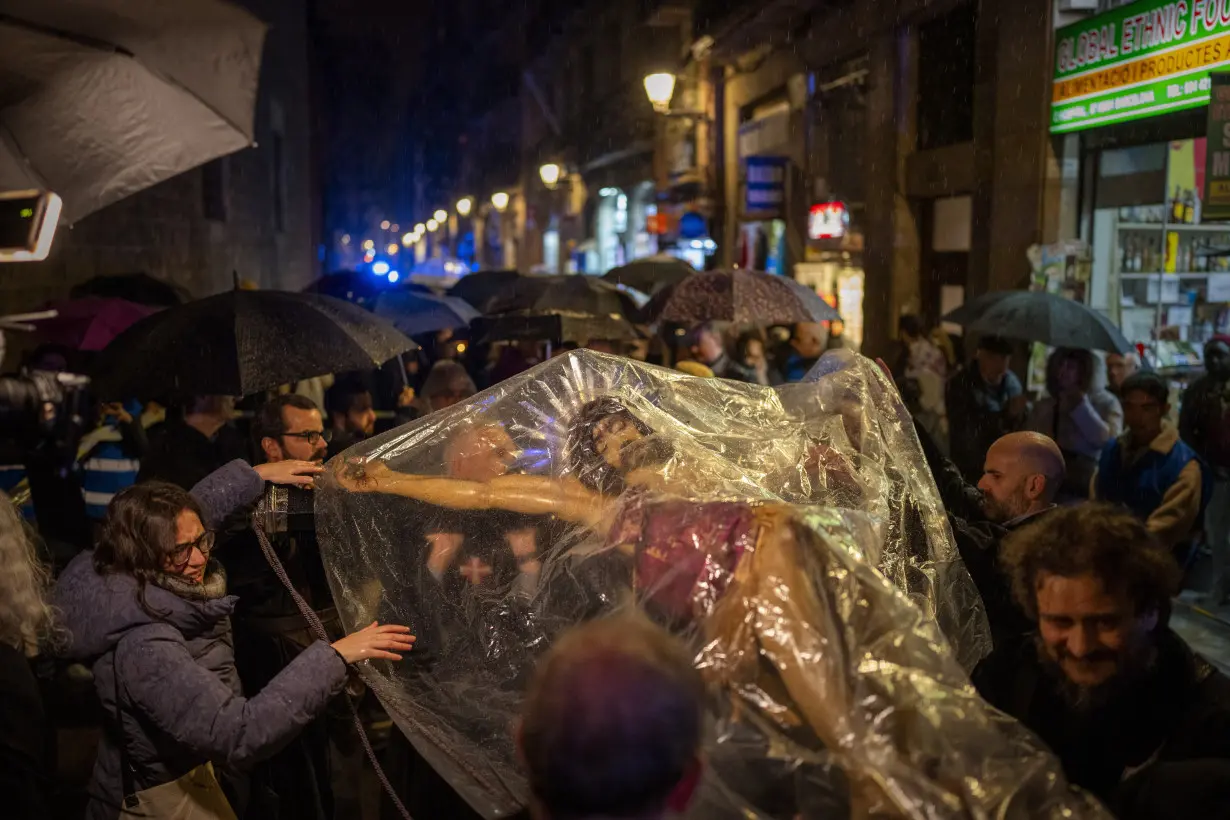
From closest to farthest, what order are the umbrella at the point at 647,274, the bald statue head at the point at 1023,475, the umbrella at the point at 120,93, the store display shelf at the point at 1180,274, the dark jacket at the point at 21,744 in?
the dark jacket at the point at 21,744, the bald statue head at the point at 1023,475, the umbrella at the point at 120,93, the store display shelf at the point at 1180,274, the umbrella at the point at 647,274

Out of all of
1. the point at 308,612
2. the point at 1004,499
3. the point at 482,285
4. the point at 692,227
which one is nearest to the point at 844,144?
the point at 692,227

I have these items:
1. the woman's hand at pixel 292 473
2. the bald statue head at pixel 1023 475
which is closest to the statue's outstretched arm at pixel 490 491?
the woman's hand at pixel 292 473

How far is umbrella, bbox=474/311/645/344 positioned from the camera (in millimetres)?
9539

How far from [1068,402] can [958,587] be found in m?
4.64

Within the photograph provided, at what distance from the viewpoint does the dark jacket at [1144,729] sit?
2.13 meters

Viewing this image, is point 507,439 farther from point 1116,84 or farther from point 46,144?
point 1116,84

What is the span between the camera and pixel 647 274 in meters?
12.7

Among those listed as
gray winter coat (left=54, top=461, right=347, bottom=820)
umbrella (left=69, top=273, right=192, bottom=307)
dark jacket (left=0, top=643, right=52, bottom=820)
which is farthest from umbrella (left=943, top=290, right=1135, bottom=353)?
umbrella (left=69, top=273, right=192, bottom=307)

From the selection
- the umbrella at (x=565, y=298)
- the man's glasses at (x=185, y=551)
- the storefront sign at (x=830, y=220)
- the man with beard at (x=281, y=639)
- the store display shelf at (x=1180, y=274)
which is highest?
the storefront sign at (x=830, y=220)

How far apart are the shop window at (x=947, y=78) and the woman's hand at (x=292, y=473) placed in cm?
1064

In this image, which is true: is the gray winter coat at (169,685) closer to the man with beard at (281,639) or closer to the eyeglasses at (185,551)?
the eyeglasses at (185,551)

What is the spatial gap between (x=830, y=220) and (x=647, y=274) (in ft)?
11.6

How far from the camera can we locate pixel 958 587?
318 cm

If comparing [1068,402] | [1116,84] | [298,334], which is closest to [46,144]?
[298,334]
